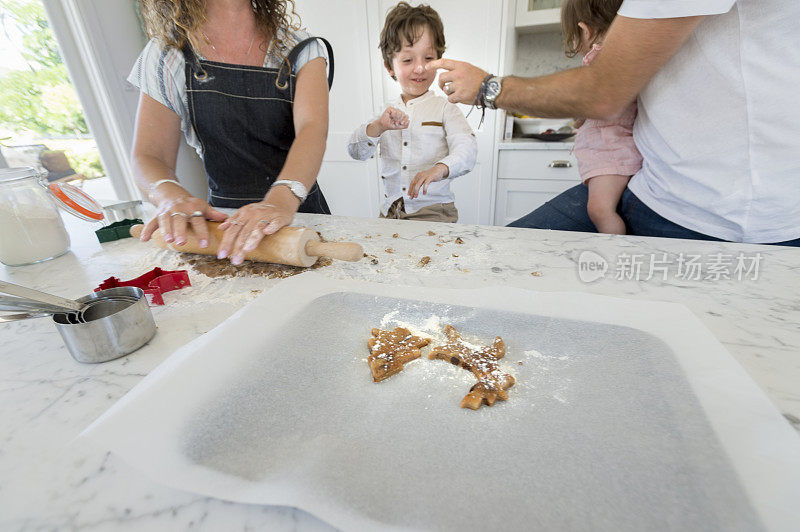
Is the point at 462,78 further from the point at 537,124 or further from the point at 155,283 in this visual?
the point at 537,124

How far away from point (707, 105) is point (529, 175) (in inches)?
75.4

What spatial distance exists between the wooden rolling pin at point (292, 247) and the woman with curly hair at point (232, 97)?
176 millimetres

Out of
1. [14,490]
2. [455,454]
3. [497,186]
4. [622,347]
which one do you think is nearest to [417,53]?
[497,186]

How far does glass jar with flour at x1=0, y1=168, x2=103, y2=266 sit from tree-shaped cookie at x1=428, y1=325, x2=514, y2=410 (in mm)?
1121

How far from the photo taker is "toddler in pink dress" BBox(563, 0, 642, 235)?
47.6 inches

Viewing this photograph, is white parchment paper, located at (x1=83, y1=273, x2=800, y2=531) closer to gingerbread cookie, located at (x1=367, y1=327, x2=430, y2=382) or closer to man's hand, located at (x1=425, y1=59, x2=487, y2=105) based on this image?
gingerbread cookie, located at (x1=367, y1=327, x2=430, y2=382)

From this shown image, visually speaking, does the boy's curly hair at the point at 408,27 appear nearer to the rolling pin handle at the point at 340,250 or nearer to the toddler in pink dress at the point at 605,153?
the toddler in pink dress at the point at 605,153

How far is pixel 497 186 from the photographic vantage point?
9.48 feet

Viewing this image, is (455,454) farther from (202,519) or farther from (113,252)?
A: (113,252)

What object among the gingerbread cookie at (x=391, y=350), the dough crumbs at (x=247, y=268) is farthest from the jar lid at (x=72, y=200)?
the gingerbread cookie at (x=391, y=350)

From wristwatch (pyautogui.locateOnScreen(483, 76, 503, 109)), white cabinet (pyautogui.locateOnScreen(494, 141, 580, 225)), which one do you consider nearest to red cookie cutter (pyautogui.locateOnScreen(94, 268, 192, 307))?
wristwatch (pyautogui.locateOnScreen(483, 76, 503, 109))

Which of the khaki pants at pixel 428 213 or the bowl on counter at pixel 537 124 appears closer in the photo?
the khaki pants at pixel 428 213

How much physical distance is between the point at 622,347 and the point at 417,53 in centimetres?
165

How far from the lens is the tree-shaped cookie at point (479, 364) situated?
52cm
